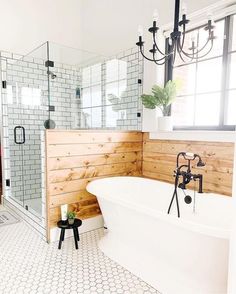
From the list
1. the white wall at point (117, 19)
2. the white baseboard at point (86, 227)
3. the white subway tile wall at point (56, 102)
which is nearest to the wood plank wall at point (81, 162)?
the white baseboard at point (86, 227)

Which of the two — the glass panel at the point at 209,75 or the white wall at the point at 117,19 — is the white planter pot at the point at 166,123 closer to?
the glass panel at the point at 209,75

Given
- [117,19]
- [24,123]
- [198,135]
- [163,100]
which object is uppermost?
[117,19]

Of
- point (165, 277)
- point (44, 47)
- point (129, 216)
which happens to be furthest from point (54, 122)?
point (165, 277)

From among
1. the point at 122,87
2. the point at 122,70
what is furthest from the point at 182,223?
the point at 122,70

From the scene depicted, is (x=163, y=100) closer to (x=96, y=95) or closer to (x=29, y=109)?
(x=96, y=95)

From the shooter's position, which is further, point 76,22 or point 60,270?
point 76,22

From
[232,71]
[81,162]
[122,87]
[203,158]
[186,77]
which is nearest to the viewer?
[232,71]

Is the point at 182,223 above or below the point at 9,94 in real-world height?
below

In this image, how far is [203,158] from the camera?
7.97ft

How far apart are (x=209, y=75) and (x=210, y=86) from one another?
0.41ft

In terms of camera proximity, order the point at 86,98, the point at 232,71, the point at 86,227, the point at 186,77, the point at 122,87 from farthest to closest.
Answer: the point at 86,98, the point at 122,87, the point at 186,77, the point at 86,227, the point at 232,71

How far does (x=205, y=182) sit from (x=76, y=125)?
1.96m

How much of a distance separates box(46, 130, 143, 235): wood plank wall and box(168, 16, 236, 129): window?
2.39 ft

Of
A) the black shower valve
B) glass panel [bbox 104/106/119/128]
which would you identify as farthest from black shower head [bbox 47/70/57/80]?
the black shower valve
